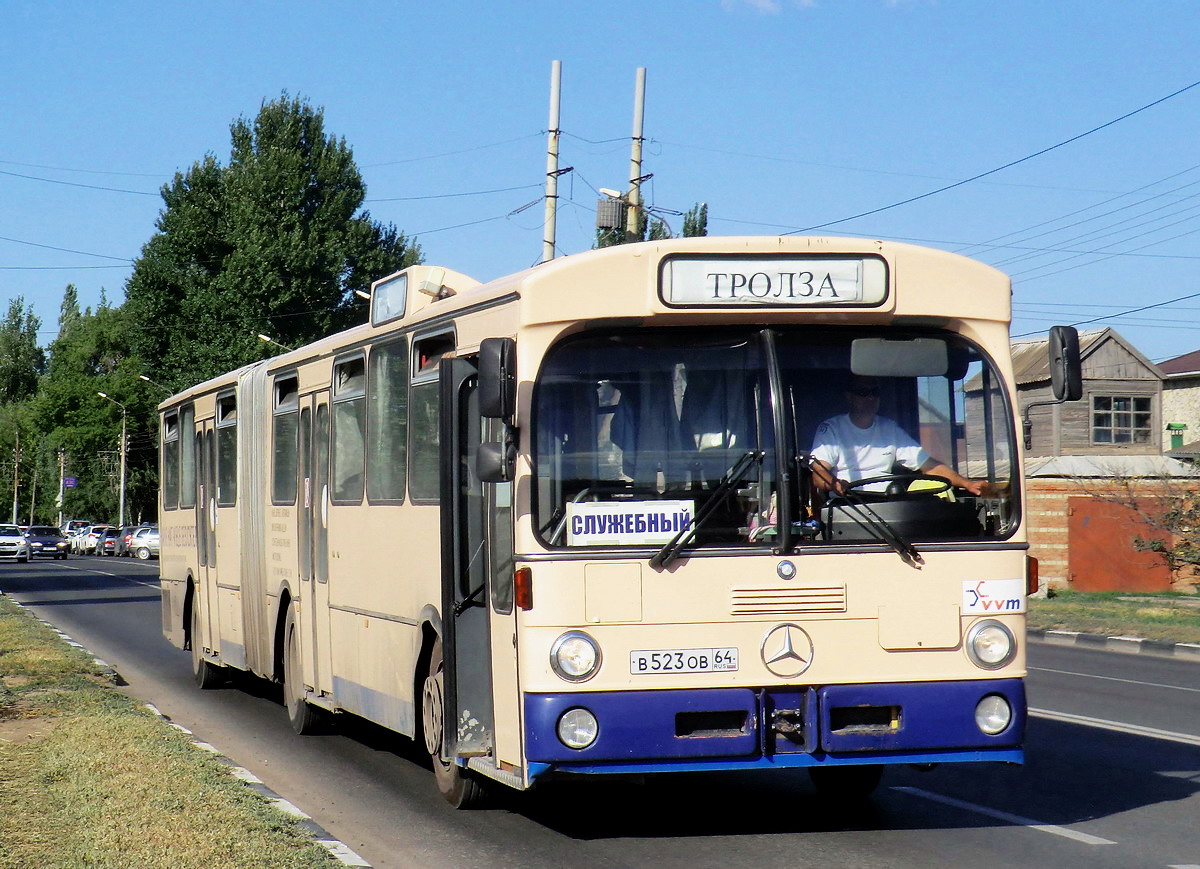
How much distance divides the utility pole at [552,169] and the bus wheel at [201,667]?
12427 millimetres

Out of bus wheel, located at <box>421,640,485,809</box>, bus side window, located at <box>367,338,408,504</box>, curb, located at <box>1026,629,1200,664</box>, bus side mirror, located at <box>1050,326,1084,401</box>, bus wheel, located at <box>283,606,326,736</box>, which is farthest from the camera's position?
curb, located at <box>1026,629,1200,664</box>

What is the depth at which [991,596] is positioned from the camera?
24.8 feet

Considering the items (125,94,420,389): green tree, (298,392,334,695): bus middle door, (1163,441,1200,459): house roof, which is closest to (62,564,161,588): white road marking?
(125,94,420,389): green tree

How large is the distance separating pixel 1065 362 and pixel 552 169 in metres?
21.9

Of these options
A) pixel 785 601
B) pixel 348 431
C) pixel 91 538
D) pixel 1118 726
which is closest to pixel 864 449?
pixel 785 601

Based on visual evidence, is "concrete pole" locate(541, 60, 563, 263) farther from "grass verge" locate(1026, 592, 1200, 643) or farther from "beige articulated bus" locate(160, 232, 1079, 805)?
"beige articulated bus" locate(160, 232, 1079, 805)

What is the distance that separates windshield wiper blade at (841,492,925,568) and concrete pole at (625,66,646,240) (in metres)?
19.7

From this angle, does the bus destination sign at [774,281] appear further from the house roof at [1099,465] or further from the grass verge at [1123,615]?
the house roof at [1099,465]

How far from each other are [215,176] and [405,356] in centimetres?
5036

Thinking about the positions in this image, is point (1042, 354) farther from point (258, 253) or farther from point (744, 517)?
point (744, 517)

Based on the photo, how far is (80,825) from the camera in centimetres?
793

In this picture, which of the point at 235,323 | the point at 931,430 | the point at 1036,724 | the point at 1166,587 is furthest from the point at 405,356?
the point at 235,323

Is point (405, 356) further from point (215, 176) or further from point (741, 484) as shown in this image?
point (215, 176)

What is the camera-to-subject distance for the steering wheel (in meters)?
7.48
